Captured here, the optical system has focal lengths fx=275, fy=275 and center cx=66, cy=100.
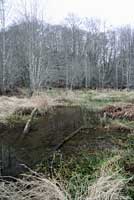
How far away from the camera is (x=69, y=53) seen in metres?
34.6

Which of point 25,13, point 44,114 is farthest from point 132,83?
point 44,114

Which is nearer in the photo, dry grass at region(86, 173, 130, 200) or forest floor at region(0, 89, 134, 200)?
dry grass at region(86, 173, 130, 200)

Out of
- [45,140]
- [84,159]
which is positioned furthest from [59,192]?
[45,140]

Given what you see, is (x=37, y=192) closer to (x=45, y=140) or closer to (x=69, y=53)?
(x=45, y=140)

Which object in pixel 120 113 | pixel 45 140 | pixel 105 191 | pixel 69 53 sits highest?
pixel 69 53

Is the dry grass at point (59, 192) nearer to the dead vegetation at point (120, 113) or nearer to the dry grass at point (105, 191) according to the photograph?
the dry grass at point (105, 191)

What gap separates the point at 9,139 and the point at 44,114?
4.52 metres

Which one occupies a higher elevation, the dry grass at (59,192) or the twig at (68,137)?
the dry grass at (59,192)

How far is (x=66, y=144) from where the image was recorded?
6.81m

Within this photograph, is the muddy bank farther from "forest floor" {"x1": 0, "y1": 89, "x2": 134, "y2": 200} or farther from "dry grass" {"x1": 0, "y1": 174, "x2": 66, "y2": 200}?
"dry grass" {"x1": 0, "y1": 174, "x2": 66, "y2": 200}

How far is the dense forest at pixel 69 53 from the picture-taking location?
70.8 ft

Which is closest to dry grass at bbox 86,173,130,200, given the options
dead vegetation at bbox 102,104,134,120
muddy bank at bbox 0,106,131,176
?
muddy bank at bbox 0,106,131,176

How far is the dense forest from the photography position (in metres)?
21.6

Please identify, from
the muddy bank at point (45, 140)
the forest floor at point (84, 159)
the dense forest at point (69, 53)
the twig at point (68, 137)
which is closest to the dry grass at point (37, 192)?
the forest floor at point (84, 159)
